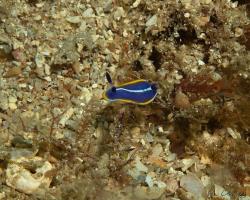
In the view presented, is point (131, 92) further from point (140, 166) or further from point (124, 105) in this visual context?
point (140, 166)

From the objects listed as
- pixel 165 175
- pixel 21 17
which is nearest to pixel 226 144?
pixel 165 175

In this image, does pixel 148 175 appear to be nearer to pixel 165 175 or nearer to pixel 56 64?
pixel 165 175

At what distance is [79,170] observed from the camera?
14.8 ft

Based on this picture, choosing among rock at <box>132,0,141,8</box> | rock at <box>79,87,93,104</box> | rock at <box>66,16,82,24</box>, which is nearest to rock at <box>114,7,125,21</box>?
rock at <box>132,0,141,8</box>

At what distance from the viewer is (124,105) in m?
4.77

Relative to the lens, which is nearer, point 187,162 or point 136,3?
point 187,162

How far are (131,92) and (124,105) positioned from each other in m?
0.75

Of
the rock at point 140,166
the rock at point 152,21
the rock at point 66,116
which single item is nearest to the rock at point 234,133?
the rock at point 140,166

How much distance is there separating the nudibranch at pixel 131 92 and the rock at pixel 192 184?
91 centimetres

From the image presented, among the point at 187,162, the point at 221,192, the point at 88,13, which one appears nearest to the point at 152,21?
the point at 88,13

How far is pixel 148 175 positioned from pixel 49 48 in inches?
61.4

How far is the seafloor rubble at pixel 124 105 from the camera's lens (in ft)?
14.8

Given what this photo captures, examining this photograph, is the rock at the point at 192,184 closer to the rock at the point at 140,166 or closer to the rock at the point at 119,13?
the rock at the point at 140,166

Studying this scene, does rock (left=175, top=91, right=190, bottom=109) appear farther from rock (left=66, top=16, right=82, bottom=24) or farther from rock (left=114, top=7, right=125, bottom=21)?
rock (left=66, top=16, right=82, bottom=24)
